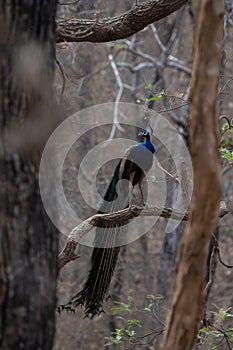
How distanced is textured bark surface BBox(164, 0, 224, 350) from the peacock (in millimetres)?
1911

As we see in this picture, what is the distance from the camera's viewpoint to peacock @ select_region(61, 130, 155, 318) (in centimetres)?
450

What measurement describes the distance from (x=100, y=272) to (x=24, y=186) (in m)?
2.43

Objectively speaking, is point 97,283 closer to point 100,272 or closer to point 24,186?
point 100,272

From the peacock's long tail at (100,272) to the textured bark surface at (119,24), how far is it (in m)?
1.32

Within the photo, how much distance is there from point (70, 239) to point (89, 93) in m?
5.13

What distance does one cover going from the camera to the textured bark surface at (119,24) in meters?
4.14

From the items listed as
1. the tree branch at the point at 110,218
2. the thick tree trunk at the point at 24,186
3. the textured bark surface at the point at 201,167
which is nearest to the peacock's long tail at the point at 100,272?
the tree branch at the point at 110,218

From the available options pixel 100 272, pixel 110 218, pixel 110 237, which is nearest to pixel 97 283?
pixel 100 272

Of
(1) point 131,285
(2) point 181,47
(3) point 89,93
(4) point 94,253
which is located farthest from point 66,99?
(2) point 181,47

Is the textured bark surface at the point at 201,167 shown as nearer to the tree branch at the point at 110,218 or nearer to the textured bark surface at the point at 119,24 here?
the tree branch at the point at 110,218

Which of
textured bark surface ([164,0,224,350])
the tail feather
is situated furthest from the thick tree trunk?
the tail feather

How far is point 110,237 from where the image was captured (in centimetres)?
478

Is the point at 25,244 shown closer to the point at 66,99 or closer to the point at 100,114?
the point at 66,99

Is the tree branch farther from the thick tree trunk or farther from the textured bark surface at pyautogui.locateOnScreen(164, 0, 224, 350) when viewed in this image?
the textured bark surface at pyautogui.locateOnScreen(164, 0, 224, 350)
